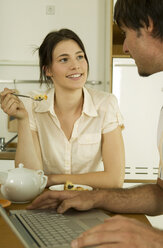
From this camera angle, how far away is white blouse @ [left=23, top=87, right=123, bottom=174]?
195cm

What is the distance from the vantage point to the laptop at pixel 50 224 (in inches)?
33.8

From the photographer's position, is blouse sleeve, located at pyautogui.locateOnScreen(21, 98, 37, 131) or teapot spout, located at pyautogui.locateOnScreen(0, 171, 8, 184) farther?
blouse sleeve, located at pyautogui.locateOnScreen(21, 98, 37, 131)

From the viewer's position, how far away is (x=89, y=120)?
1988 millimetres

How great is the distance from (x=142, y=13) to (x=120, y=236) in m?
0.86

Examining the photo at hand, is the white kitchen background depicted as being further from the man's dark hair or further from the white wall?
the man's dark hair

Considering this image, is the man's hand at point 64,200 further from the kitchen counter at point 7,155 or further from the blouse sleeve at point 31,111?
the kitchen counter at point 7,155

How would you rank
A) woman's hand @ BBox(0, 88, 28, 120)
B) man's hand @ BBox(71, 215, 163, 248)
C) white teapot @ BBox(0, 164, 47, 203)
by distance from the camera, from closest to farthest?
man's hand @ BBox(71, 215, 163, 248) < white teapot @ BBox(0, 164, 47, 203) < woman's hand @ BBox(0, 88, 28, 120)

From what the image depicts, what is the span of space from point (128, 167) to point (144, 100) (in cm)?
48

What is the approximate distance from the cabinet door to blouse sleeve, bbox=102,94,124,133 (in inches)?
31.7

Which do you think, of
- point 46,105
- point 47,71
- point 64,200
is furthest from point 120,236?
point 47,71

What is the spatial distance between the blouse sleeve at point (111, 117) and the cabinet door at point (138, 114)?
0.80 m

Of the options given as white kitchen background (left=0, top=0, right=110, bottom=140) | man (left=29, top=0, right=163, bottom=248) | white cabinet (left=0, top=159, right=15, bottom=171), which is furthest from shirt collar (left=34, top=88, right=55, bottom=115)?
white kitchen background (left=0, top=0, right=110, bottom=140)

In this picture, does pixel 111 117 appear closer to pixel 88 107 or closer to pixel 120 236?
pixel 88 107

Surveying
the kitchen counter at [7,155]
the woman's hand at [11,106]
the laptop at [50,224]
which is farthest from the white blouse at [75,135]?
the kitchen counter at [7,155]
